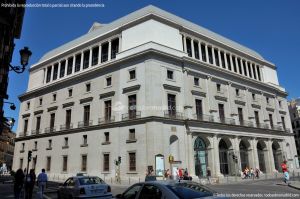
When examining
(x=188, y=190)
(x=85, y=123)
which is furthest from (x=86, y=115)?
(x=188, y=190)

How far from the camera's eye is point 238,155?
123 ft

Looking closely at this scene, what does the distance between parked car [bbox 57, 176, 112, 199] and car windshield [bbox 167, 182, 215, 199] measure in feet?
24.9

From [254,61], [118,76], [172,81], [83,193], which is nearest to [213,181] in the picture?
[172,81]

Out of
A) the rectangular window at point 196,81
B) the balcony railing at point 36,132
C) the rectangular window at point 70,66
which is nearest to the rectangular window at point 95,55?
the rectangular window at point 70,66

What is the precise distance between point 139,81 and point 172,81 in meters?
4.32

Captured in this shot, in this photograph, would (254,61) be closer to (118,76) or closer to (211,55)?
(211,55)

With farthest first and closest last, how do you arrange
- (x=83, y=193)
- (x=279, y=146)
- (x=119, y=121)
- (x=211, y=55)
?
(x=279, y=146) → (x=211, y=55) → (x=119, y=121) → (x=83, y=193)

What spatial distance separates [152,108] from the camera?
31.9m

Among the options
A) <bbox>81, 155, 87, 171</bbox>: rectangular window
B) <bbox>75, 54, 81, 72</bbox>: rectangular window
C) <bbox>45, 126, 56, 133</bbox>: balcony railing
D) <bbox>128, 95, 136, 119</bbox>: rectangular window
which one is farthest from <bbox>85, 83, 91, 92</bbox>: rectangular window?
<bbox>81, 155, 87, 171</bbox>: rectangular window

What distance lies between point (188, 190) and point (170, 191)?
48cm

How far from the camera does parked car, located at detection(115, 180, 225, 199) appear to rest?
6.31m

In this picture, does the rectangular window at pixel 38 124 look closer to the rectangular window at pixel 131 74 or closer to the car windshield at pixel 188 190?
the rectangular window at pixel 131 74

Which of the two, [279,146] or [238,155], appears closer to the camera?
[238,155]

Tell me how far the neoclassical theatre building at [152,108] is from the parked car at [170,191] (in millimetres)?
22471
